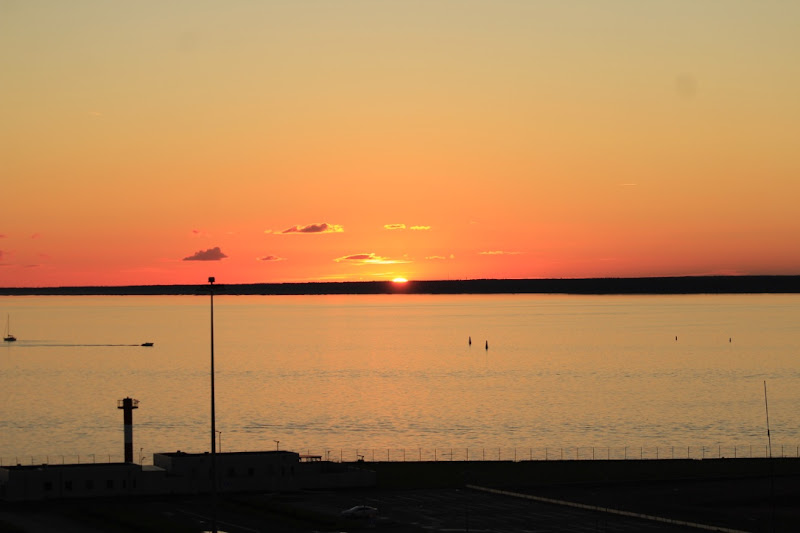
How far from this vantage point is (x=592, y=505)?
89.0 meters

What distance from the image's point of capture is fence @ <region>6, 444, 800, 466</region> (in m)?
136

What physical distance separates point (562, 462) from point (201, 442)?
2274 inches

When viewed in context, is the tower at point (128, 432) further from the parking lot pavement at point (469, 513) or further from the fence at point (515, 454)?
the parking lot pavement at point (469, 513)

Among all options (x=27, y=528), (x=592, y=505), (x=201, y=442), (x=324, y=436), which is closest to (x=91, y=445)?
(x=201, y=442)

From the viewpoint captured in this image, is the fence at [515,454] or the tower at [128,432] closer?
the tower at [128,432]

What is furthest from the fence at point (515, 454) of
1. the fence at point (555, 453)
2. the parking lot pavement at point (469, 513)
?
the parking lot pavement at point (469, 513)

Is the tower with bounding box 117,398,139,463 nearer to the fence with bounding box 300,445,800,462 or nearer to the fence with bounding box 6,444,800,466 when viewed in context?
the fence with bounding box 6,444,800,466

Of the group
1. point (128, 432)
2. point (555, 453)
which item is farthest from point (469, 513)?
point (555, 453)

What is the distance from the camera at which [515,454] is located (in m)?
141

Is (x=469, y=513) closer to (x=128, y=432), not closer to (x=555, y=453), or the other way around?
(x=128, y=432)

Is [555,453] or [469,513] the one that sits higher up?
[555,453]

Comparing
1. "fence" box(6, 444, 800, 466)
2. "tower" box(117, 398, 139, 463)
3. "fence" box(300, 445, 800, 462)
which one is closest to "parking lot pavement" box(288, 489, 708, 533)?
"tower" box(117, 398, 139, 463)

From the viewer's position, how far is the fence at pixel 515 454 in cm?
13608

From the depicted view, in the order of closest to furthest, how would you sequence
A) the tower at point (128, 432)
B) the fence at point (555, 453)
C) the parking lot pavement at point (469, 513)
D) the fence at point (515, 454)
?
the parking lot pavement at point (469, 513), the tower at point (128, 432), the fence at point (515, 454), the fence at point (555, 453)
